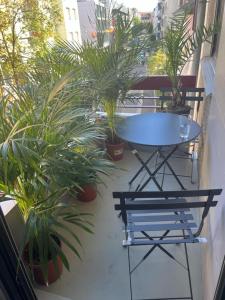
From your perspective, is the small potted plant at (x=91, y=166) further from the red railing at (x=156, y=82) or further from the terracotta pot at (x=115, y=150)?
the red railing at (x=156, y=82)

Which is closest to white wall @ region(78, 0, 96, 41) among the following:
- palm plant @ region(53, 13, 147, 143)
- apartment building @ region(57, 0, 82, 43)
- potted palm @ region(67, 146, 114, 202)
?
palm plant @ region(53, 13, 147, 143)

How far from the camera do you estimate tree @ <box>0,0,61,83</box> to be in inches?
109

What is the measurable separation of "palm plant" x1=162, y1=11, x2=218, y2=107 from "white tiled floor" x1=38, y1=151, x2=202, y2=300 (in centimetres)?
164

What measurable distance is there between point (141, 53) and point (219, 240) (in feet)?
6.30

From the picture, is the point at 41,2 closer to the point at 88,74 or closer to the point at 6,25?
the point at 6,25

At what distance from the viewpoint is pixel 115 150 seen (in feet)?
9.11

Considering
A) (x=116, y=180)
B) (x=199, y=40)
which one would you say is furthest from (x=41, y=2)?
(x=116, y=180)

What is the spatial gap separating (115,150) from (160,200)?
1475mm

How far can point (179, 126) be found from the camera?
6.75 ft

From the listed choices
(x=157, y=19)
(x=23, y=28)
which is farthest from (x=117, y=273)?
(x=23, y=28)

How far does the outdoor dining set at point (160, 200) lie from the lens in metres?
1.22

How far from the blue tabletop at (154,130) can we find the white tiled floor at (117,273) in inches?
28.8

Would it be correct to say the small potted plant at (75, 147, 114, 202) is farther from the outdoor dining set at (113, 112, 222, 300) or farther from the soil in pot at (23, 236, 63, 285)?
the soil in pot at (23, 236, 63, 285)

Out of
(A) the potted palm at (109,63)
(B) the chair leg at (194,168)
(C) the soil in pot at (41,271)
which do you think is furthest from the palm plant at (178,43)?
(C) the soil in pot at (41,271)
